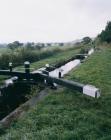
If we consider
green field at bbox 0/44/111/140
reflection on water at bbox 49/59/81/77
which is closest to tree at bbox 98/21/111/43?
reflection on water at bbox 49/59/81/77

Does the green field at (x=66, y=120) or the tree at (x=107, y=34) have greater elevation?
the tree at (x=107, y=34)

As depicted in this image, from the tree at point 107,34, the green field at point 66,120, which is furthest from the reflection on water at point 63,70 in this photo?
the tree at point 107,34

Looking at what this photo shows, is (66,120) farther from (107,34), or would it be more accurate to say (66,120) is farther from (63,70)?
(107,34)

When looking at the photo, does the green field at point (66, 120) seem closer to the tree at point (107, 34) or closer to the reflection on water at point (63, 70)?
the reflection on water at point (63, 70)

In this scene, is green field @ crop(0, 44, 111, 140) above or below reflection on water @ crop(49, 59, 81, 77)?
above

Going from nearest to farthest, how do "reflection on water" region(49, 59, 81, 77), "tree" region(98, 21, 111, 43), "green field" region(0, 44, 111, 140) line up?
"green field" region(0, 44, 111, 140), "reflection on water" region(49, 59, 81, 77), "tree" region(98, 21, 111, 43)

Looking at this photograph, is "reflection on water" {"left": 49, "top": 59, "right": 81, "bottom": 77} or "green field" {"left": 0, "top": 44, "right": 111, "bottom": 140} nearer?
"green field" {"left": 0, "top": 44, "right": 111, "bottom": 140}

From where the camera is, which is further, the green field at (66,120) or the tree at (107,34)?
the tree at (107,34)

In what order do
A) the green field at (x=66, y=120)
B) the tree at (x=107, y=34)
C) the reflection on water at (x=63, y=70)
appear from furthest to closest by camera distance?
the tree at (x=107, y=34) → the reflection on water at (x=63, y=70) → the green field at (x=66, y=120)

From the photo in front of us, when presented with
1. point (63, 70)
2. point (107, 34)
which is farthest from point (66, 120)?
point (107, 34)

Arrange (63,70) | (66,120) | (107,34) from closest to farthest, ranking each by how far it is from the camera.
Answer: (66,120) → (63,70) → (107,34)

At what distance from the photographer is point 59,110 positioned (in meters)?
7.97

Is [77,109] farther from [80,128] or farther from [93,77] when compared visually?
[93,77]

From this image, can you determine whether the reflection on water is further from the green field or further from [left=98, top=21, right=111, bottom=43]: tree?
[left=98, top=21, right=111, bottom=43]: tree
